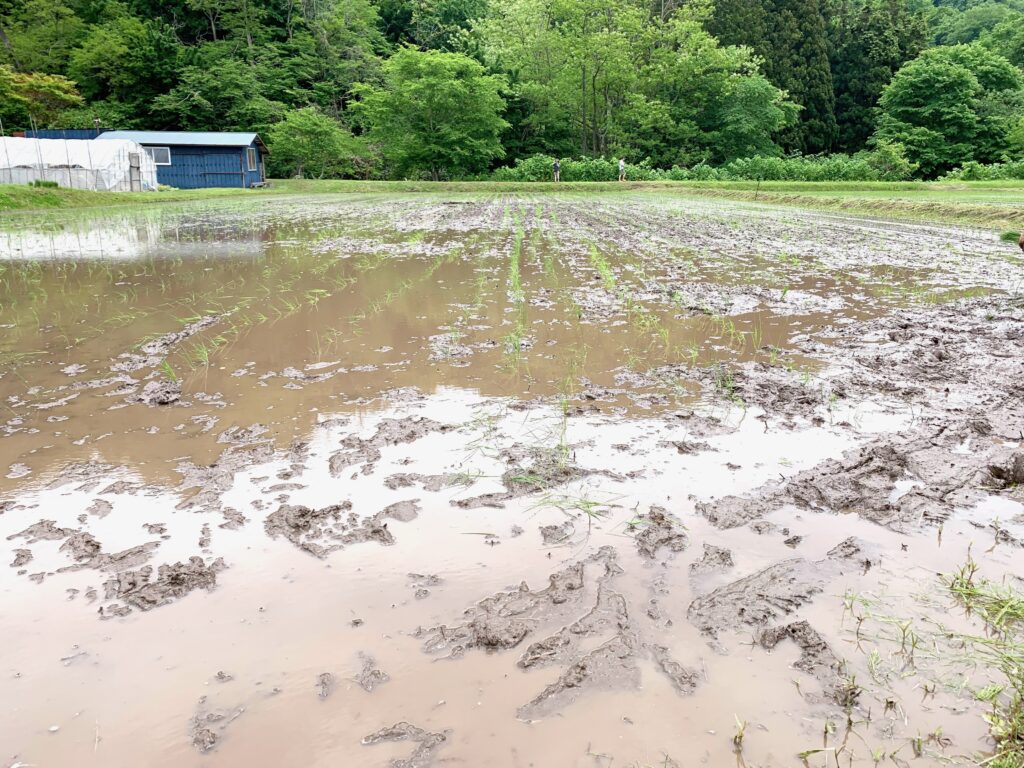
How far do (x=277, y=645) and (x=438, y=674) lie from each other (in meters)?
0.46

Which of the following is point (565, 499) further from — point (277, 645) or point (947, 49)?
point (947, 49)

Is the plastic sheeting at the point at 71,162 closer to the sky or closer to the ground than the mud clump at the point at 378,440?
closer to the sky

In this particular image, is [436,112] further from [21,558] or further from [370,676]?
[370,676]

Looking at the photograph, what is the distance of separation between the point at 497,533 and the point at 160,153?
121 feet

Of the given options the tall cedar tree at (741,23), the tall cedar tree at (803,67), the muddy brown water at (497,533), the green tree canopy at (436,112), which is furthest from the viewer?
the tall cedar tree at (741,23)

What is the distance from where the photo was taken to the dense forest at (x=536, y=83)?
34.9 meters

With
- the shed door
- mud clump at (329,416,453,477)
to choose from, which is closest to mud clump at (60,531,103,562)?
mud clump at (329,416,453,477)

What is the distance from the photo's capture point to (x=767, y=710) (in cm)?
150

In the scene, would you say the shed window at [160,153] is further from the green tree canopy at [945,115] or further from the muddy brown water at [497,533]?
the green tree canopy at [945,115]

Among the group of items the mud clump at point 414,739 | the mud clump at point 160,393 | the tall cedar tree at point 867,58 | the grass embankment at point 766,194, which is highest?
the tall cedar tree at point 867,58

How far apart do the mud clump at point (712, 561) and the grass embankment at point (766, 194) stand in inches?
560

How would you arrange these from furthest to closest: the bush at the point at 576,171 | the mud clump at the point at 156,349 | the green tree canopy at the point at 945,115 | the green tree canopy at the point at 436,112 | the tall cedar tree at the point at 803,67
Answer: the tall cedar tree at the point at 803,67
the bush at the point at 576,171
the green tree canopy at the point at 945,115
the green tree canopy at the point at 436,112
the mud clump at the point at 156,349

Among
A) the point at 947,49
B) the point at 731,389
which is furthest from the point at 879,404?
the point at 947,49

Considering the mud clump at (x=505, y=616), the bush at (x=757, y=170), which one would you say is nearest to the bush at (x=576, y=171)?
the bush at (x=757, y=170)
